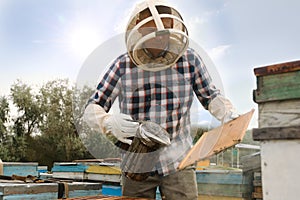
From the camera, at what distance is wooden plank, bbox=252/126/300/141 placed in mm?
1107

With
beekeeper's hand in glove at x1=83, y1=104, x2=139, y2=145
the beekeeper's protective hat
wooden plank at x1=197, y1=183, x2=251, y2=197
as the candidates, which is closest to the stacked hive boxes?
the beekeeper's protective hat

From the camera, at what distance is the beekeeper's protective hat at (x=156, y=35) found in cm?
134

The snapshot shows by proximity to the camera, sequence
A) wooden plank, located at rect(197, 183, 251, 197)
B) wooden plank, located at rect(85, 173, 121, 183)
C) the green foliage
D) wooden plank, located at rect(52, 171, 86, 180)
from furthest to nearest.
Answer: the green foliage, wooden plank, located at rect(52, 171, 86, 180), wooden plank, located at rect(85, 173, 121, 183), wooden plank, located at rect(197, 183, 251, 197)

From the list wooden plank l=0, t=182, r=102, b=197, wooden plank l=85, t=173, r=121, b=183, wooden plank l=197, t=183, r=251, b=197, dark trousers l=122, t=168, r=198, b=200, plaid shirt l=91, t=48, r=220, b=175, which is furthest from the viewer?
wooden plank l=85, t=173, r=121, b=183

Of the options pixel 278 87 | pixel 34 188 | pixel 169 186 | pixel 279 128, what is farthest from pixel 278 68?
pixel 34 188

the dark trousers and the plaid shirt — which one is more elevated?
the plaid shirt

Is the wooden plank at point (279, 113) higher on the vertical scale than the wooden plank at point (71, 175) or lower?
higher

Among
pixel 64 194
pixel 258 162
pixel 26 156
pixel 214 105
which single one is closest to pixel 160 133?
pixel 214 105

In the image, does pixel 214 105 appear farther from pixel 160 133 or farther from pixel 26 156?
pixel 26 156

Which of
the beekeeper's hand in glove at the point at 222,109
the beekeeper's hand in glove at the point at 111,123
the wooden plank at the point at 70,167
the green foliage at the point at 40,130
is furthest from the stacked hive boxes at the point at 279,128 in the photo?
the green foliage at the point at 40,130

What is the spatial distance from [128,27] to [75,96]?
332 millimetres

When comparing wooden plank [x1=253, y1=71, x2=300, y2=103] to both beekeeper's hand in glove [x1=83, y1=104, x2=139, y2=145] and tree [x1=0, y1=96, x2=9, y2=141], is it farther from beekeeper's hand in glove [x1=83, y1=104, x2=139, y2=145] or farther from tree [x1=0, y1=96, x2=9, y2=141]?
tree [x1=0, y1=96, x2=9, y2=141]

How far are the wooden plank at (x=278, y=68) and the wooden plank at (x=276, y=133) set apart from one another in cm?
18

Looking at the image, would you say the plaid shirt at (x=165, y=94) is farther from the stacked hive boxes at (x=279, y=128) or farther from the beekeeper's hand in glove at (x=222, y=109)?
the stacked hive boxes at (x=279, y=128)
